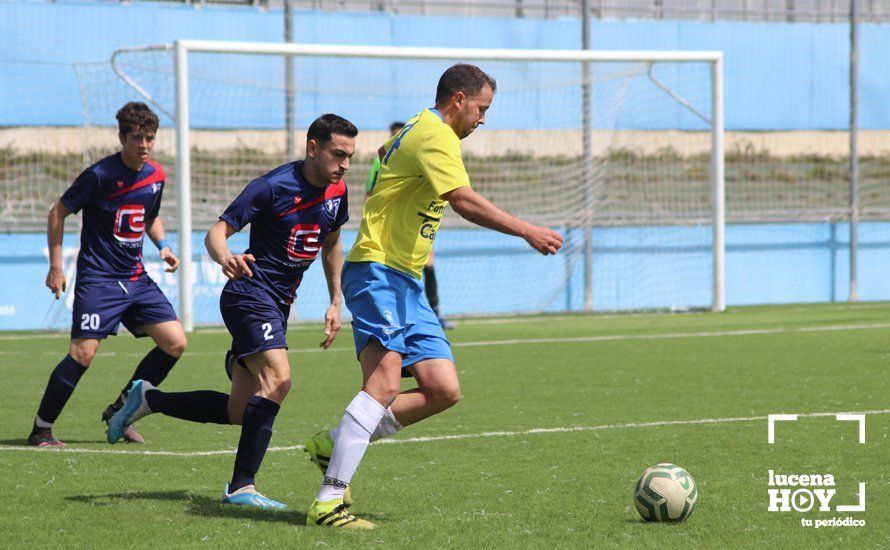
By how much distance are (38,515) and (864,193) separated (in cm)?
1931

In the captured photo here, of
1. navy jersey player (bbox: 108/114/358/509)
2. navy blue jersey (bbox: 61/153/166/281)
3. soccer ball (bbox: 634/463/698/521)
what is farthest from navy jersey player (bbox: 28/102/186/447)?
soccer ball (bbox: 634/463/698/521)

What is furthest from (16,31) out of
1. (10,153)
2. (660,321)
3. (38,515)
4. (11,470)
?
(38,515)

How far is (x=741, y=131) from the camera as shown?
2227 centimetres

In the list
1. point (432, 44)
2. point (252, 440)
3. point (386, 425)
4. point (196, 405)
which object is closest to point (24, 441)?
point (196, 405)

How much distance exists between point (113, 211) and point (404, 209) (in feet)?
10.5

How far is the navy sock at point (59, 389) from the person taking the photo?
315 inches

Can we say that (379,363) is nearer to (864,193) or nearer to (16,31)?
(16,31)

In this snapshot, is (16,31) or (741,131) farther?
(741,131)

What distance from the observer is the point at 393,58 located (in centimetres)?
1784

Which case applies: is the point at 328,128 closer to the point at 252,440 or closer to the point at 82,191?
the point at 252,440

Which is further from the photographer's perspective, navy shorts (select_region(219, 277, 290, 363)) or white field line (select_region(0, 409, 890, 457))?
white field line (select_region(0, 409, 890, 457))

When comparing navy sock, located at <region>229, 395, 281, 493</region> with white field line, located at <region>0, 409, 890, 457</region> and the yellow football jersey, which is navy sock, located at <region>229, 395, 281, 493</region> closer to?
the yellow football jersey

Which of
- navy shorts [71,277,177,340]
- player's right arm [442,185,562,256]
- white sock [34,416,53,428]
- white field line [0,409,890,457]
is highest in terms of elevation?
player's right arm [442,185,562,256]

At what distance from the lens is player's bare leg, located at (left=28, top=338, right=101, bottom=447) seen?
7980 mm
